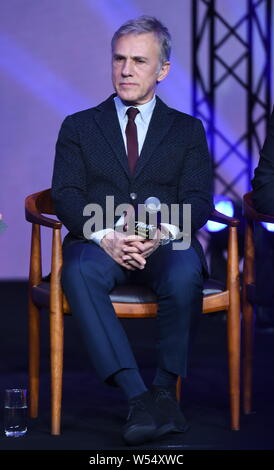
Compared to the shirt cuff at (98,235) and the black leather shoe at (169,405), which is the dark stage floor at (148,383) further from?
the shirt cuff at (98,235)

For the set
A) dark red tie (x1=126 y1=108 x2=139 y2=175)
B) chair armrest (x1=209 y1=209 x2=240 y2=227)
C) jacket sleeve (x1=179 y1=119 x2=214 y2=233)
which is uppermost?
dark red tie (x1=126 y1=108 x2=139 y2=175)

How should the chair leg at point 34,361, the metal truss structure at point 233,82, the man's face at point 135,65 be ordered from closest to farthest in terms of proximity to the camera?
the man's face at point 135,65 < the chair leg at point 34,361 < the metal truss structure at point 233,82

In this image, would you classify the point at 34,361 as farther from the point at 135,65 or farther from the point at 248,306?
the point at 135,65

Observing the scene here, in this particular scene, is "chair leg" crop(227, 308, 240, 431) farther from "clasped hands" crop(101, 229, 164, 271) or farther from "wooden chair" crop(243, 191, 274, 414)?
"clasped hands" crop(101, 229, 164, 271)

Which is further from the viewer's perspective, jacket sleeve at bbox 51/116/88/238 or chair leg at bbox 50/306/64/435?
jacket sleeve at bbox 51/116/88/238

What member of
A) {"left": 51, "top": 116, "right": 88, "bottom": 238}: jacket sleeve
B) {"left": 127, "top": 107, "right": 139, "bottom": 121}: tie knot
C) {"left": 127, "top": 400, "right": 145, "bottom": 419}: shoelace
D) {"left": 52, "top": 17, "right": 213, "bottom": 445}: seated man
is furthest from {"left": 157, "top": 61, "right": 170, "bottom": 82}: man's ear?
{"left": 127, "top": 400, "right": 145, "bottom": 419}: shoelace

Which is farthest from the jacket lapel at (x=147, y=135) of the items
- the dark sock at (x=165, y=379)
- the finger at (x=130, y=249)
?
the dark sock at (x=165, y=379)

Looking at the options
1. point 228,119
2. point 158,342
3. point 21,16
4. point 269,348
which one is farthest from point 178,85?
point 158,342

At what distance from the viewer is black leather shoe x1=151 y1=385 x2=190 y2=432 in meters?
2.92

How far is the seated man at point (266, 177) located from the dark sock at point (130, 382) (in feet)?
2.31

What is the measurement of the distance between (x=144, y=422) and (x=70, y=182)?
2.93ft

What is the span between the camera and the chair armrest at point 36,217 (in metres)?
2.99

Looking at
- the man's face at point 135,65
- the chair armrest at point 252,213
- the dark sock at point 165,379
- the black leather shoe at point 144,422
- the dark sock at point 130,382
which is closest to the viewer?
the black leather shoe at point 144,422

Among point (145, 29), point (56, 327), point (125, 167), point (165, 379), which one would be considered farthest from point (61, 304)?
point (145, 29)
